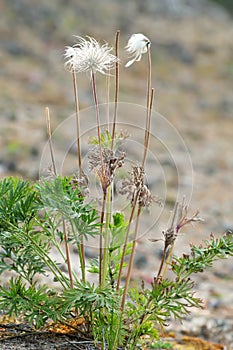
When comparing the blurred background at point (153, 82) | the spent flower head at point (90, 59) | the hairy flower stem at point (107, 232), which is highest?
the blurred background at point (153, 82)

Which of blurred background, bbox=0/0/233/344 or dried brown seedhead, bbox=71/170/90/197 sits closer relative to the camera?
dried brown seedhead, bbox=71/170/90/197

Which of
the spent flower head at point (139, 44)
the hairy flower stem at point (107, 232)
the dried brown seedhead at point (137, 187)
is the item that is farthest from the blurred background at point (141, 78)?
the spent flower head at point (139, 44)

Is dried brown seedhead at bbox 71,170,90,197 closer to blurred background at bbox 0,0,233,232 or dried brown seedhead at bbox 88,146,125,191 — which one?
dried brown seedhead at bbox 88,146,125,191

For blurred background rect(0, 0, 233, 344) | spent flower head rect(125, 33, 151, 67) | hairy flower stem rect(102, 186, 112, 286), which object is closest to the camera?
spent flower head rect(125, 33, 151, 67)

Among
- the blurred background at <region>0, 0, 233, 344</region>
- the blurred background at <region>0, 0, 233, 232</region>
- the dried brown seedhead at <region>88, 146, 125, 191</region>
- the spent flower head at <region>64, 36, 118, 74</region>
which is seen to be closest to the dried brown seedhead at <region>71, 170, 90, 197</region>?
the dried brown seedhead at <region>88, 146, 125, 191</region>

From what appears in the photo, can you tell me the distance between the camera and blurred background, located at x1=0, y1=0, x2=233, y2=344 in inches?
289

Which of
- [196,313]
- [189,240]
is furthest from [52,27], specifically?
[196,313]

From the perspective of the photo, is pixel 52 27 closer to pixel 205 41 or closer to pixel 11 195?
pixel 205 41

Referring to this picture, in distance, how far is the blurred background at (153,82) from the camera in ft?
24.1

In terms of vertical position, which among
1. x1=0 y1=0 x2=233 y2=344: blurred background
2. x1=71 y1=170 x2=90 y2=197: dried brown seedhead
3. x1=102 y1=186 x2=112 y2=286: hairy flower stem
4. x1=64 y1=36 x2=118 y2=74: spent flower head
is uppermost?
x1=0 y1=0 x2=233 y2=344: blurred background

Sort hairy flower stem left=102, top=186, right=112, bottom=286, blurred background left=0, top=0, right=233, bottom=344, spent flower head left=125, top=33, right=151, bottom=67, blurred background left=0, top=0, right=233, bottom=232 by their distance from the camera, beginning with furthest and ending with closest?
blurred background left=0, top=0, right=233, bottom=232
blurred background left=0, top=0, right=233, bottom=344
hairy flower stem left=102, top=186, right=112, bottom=286
spent flower head left=125, top=33, right=151, bottom=67

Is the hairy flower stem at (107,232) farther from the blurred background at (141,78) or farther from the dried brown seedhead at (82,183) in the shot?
the blurred background at (141,78)

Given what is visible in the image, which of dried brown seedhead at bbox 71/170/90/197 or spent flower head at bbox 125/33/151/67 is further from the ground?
spent flower head at bbox 125/33/151/67

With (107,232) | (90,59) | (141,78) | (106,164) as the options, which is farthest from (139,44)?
(141,78)
